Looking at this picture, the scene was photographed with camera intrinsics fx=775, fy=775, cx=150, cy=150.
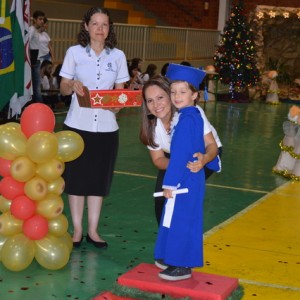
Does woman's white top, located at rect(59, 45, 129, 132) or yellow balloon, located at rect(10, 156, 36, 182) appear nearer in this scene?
yellow balloon, located at rect(10, 156, 36, 182)

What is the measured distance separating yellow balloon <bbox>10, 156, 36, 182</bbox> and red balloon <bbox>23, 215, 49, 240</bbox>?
0.27 m

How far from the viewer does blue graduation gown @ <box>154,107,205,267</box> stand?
4547mm

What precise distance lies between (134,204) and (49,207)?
7.06 feet

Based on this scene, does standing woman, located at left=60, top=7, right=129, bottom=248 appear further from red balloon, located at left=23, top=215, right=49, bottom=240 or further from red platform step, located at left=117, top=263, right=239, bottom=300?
red platform step, located at left=117, top=263, right=239, bottom=300

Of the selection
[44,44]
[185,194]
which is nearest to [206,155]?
[185,194]

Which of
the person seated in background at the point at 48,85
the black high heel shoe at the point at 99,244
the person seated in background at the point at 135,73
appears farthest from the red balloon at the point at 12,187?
the person seated in background at the point at 135,73

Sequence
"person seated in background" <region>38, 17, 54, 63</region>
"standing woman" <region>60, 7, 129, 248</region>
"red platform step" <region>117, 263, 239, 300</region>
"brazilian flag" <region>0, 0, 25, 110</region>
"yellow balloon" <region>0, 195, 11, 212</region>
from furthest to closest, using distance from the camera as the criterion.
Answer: "person seated in background" <region>38, 17, 54, 63</region>, "brazilian flag" <region>0, 0, 25, 110</region>, "standing woman" <region>60, 7, 129, 248</region>, "yellow balloon" <region>0, 195, 11, 212</region>, "red platform step" <region>117, 263, 239, 300</region>

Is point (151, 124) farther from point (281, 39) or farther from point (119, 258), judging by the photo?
point (281, 39)

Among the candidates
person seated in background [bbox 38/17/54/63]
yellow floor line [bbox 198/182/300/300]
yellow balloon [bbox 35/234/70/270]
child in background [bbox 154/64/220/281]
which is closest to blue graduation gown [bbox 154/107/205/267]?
child in background [bbox 154/64/220/281]

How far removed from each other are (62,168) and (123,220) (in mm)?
1544

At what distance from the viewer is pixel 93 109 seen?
18.1 feet

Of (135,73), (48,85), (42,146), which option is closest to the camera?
(42,146)

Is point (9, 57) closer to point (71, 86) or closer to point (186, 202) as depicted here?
point (71, 86)

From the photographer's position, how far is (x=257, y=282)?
523cm
